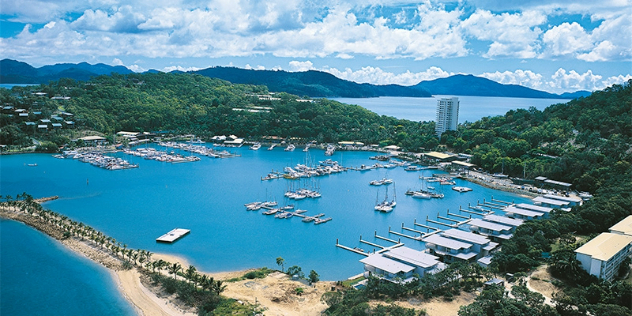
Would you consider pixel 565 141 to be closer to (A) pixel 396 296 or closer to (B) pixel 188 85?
(A) pixel 396 296

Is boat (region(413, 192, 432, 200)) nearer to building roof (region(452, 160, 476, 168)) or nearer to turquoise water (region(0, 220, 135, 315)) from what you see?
building roof (region(452, 160, 476, 168))

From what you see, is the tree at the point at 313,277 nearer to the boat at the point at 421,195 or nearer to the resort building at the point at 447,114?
the boat at the point at 421,195

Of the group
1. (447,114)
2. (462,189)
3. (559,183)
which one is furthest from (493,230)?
(447,114)

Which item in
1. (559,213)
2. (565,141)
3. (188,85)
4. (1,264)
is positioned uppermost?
(188,85)

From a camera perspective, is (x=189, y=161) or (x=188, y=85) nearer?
(x=189, y=161)

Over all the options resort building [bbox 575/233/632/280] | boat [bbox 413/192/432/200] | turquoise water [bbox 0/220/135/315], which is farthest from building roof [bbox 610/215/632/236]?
turquoise water [bbox 0/220/135/315]

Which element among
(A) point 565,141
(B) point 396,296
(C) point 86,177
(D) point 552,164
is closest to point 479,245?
(B) point 396,296

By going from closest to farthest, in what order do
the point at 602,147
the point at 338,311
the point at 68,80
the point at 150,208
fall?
1. the point at 338,311
2. the point at 150,208
3. the point at 602,147
4. the point at 68,80
